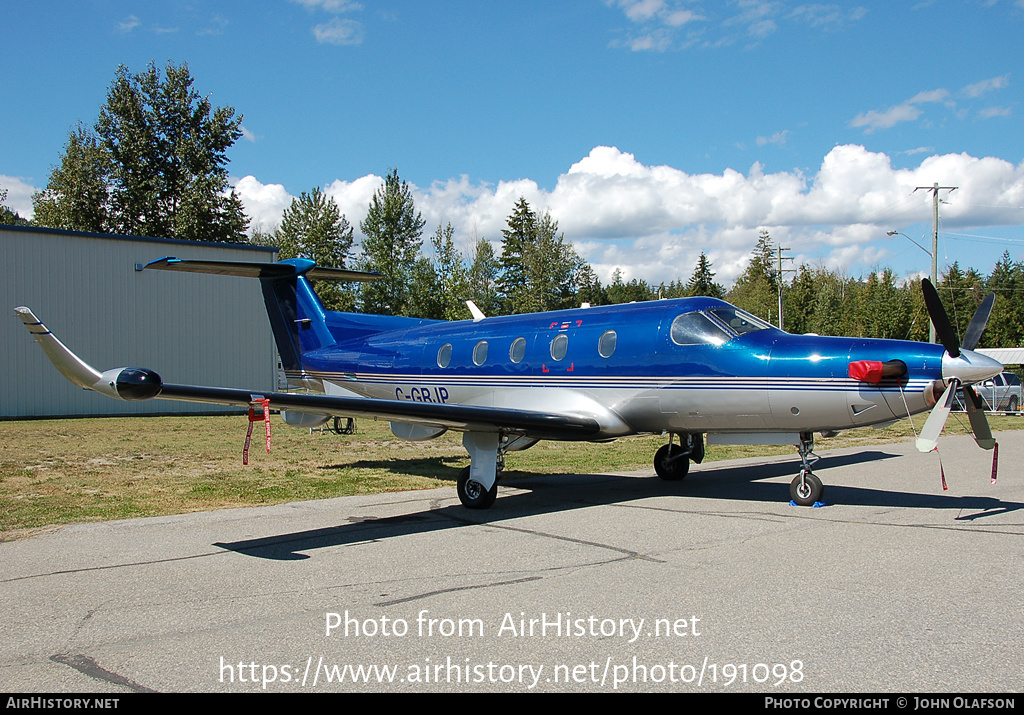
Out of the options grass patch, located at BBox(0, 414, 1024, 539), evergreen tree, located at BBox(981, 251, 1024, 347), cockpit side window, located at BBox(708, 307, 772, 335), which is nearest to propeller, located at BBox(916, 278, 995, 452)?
cockpit side window, located at BBox(708, 307, 772, 335)

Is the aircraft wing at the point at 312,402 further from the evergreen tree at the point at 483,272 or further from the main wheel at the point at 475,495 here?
the evergreen tree at the point at 483,272

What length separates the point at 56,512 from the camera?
1012cm

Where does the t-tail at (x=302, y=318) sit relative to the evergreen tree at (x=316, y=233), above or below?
below

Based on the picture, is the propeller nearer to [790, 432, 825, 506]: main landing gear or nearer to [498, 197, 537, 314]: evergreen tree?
[790, 432, 825, 506]: main landing gear

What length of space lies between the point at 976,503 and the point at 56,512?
39.7ft

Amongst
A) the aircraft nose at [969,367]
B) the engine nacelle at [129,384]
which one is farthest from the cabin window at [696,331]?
the engine nacelle at [129,384]

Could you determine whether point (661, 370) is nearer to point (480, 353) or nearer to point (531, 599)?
point (480, 353)

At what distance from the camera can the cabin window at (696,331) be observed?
1037 cm

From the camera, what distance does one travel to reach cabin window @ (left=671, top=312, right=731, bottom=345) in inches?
408

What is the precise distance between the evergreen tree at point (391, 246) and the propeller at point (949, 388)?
54804mm

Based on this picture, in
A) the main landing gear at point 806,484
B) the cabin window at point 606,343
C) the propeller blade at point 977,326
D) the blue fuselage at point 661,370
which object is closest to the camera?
the propeller blade at point 977,326

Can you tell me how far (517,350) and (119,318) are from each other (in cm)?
2426

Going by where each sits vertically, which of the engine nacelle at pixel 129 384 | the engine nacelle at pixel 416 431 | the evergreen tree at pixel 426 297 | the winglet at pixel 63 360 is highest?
the evergreen tree at pixel 426 297

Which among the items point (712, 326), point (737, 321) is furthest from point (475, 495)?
point (737, 321)
